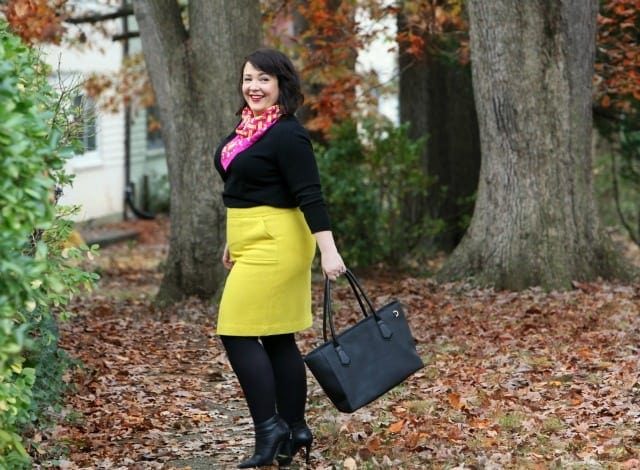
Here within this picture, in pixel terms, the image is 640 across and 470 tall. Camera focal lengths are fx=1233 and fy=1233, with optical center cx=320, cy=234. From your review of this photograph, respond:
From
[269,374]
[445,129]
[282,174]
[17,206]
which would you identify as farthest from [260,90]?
[445,129]

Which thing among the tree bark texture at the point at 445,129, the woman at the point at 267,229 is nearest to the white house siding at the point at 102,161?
the tree bark texture at the point at 445,129

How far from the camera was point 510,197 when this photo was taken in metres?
11.9

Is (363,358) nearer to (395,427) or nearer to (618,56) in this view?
(395,427)

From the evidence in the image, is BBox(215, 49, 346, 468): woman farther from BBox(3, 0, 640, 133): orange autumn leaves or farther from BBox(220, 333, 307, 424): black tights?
BBox(3, 0, 640, 133): orange autumn leaves

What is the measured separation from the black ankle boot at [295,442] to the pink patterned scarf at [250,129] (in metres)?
1.35

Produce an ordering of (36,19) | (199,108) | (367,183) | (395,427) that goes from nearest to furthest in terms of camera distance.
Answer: (395,427)
(199,108)
(36,19)
(367,183)

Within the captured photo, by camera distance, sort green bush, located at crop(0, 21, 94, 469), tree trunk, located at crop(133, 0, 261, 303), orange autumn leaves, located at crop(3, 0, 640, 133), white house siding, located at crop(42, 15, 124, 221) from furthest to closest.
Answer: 1. white house siding, located at crop(42, 15, 124, 221)
2. orange autumn leaves, located at crop(3, 0, 640, 133)
3. tree trunk, located at crop(133, 0, 261, 303)
4. green bush, located at crop(0, 21, 94, 469)

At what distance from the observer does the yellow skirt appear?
19.0 feet

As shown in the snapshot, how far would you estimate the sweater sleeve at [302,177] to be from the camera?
18.7 ft

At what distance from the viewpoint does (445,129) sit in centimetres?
1716

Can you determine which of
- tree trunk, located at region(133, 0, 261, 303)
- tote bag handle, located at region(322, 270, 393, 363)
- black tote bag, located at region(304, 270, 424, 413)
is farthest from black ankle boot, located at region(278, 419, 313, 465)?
tree trunk, located at region(133, 0, 261, 303)

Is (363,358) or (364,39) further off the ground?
(364,39)

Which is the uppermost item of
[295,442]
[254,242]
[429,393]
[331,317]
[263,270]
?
[254,242]

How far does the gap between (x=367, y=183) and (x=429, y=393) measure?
6935 mm
